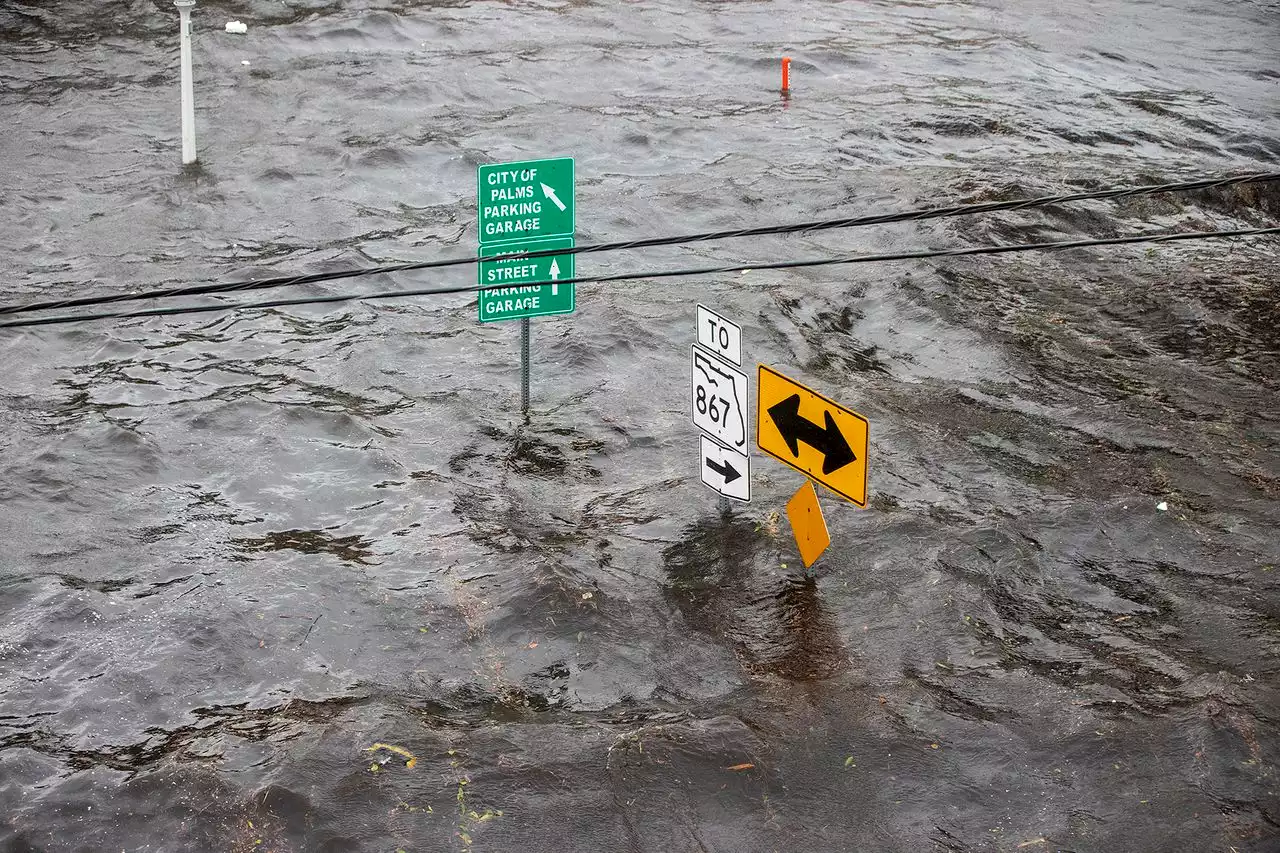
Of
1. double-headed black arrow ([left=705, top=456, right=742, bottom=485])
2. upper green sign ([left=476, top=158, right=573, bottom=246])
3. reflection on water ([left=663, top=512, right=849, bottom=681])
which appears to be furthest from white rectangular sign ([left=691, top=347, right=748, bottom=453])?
upper green sign ([left=476, top=158, right=573, bottom=246])

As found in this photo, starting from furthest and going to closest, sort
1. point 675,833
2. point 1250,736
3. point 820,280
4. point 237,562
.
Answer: point 820,280 < point 237,562 < point 1250,736 < point 675,833

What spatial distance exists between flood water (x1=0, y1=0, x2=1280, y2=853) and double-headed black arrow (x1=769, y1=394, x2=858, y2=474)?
105cm

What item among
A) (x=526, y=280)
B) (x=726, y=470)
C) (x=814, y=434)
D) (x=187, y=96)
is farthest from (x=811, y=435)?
(x=187, y=96)

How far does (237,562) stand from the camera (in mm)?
10086

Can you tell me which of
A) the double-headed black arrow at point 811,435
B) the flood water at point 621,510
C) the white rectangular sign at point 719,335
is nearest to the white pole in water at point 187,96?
the flood water at point 621,510

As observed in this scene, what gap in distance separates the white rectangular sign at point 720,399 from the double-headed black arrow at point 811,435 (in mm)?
311

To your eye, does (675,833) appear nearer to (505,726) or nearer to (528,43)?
(505,726)

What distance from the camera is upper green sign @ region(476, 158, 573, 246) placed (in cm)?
1148

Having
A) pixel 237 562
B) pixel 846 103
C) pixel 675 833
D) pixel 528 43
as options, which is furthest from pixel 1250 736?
pixel 528 43

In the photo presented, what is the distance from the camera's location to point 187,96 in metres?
18.1

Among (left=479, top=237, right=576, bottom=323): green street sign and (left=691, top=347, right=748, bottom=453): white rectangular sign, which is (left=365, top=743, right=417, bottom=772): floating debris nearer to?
(left=691, top=347, right=748, bottom=453): white rectangular sign

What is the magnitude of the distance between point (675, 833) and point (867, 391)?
21.8ft

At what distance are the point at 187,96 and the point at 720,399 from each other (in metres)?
11.4

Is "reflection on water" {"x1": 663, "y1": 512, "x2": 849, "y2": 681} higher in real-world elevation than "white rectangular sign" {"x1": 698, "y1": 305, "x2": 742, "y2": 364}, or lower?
lower
